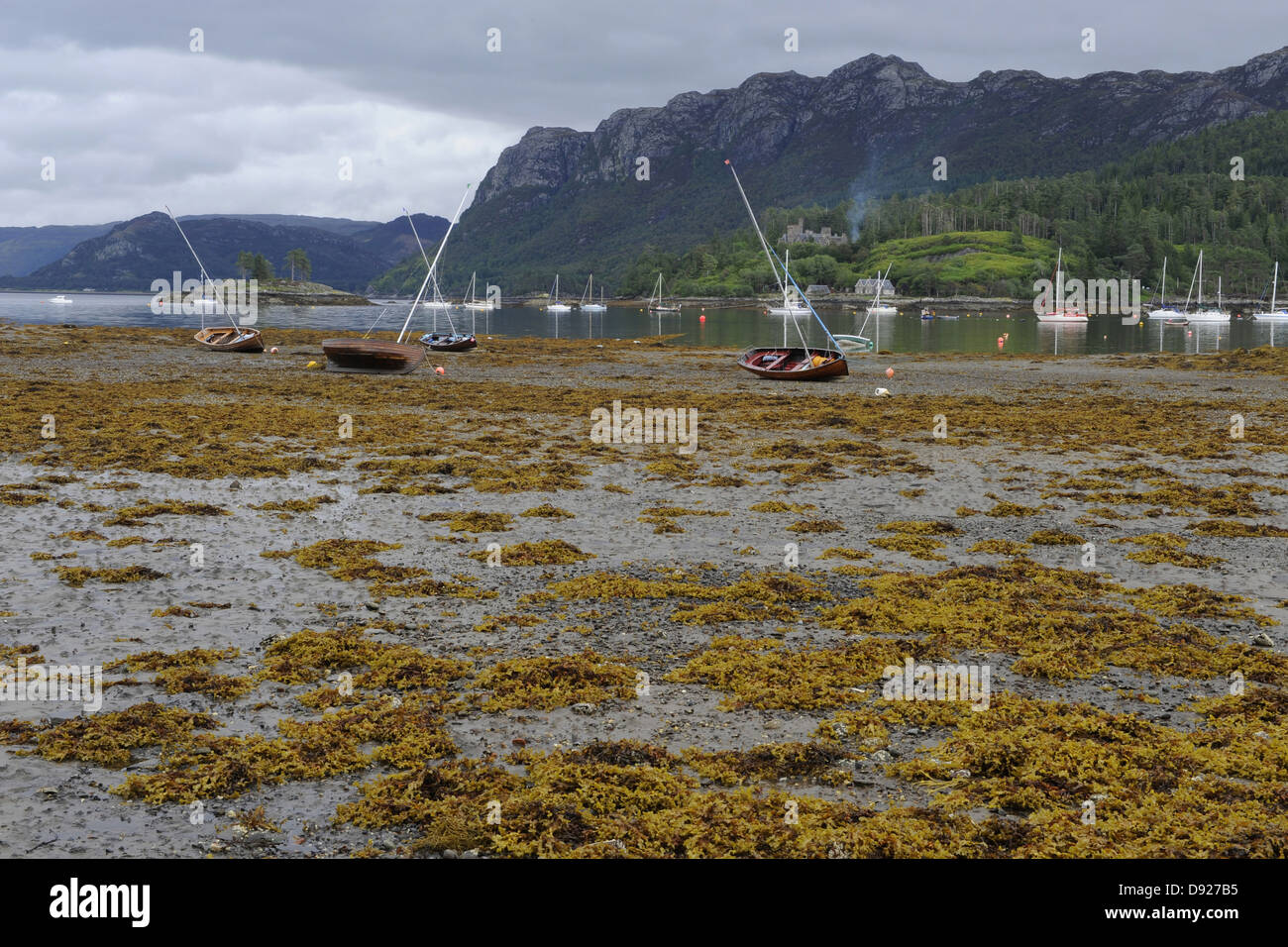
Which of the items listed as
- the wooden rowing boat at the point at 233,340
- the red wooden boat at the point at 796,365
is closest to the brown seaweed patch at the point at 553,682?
the red wooden boat at the point at 796,365

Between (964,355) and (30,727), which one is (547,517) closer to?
(30,727)

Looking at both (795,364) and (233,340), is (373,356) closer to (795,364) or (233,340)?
(795,364)

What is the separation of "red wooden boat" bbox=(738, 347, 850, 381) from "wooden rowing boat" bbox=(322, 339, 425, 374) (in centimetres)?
1559

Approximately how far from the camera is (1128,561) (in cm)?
1445

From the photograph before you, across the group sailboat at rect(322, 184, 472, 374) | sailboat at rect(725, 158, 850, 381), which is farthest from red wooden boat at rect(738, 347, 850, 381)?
sailboat at rect(322, 184, 472, 374)

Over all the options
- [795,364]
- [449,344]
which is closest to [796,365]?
[795,364]

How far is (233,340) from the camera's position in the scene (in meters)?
60.4

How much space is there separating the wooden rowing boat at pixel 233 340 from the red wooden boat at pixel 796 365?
29.9 metres

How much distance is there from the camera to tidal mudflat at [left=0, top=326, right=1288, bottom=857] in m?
6.86

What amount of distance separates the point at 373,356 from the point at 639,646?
37.2m

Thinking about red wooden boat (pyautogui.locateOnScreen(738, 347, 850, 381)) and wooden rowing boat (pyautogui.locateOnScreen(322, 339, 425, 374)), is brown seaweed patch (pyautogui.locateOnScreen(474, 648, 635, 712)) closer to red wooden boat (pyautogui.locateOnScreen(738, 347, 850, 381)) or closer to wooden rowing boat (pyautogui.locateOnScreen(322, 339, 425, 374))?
red wooden boat (pyautogui.locateOnScreen(738, 347, 850, 381))

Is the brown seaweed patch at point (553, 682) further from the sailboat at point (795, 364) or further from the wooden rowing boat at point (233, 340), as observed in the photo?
the wooden rowing boat at point (233, 340)
